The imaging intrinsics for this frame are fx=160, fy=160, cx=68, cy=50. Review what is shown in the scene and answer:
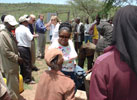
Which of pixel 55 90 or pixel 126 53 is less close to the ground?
pixel 126 53

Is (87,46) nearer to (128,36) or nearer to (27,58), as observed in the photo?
(27,58)

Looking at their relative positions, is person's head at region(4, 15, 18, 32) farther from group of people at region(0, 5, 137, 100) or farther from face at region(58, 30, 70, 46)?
face at region(58, 30, 70, 46)

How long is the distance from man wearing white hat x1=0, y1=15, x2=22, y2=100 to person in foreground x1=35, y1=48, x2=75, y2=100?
1.61m

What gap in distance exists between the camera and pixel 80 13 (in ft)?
65.7

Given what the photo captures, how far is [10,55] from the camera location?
10.6 feet

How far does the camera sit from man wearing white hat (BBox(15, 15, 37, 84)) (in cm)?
436

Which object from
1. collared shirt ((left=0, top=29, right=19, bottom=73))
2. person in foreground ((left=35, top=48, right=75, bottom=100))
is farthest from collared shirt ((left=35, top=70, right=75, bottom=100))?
collared shirt ((left=0, top=29, right=19, bottom=73))

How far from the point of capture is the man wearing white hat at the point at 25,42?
4.36 m

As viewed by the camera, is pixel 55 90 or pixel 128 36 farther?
pixel 55 90

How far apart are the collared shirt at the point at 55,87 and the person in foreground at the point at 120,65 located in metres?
0.56

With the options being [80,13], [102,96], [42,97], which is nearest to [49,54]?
[42,97]

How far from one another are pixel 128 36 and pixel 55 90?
103 centimetres

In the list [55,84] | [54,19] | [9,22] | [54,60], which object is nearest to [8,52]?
[9,22]

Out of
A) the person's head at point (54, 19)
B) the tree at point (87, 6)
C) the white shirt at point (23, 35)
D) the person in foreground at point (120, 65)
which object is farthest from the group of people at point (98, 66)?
the tree at point (87, 6)
